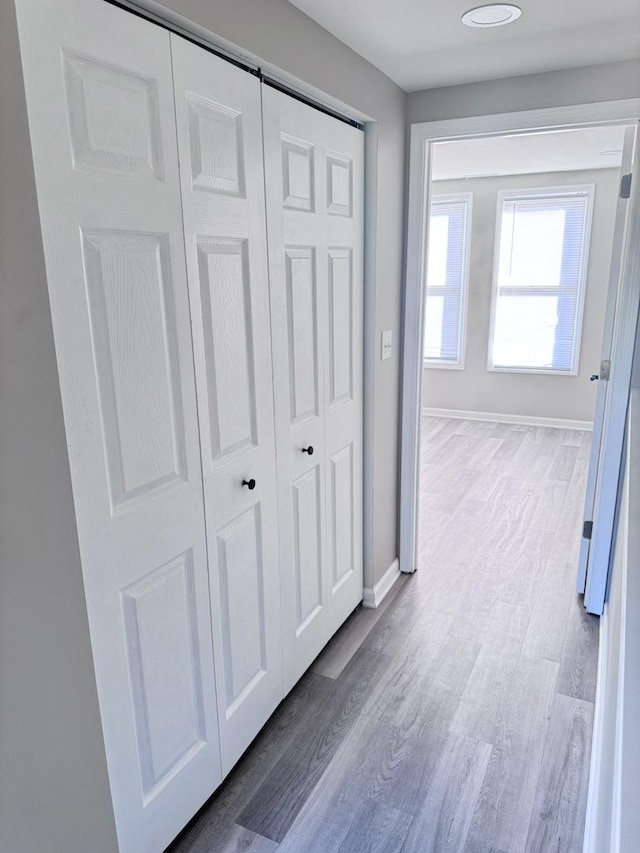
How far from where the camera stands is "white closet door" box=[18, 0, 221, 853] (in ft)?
3.44

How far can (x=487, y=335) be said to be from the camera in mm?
5883

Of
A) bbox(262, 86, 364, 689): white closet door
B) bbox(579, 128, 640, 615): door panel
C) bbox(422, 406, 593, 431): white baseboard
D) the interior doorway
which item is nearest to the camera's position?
bbox(262, 86, 364, 689): white closet door

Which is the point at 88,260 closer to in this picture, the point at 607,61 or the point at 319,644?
the point at 319,644

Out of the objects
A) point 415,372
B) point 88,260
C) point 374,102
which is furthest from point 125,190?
point 415,372

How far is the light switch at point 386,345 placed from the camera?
2496 millimetres

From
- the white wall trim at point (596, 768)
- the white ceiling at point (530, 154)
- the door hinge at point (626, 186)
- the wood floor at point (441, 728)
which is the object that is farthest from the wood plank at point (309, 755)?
the white ceiling at point (530, 154)

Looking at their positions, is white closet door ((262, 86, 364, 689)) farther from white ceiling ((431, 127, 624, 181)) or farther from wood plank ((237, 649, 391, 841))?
white ceiling ((431, 127, 624, 181))

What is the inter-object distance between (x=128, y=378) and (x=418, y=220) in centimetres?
175

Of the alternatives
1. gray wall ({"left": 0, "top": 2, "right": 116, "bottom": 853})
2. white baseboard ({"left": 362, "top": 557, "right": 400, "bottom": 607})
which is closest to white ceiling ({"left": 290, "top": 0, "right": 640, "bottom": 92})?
gray wall ({"left": 0, "top": 2, "right": 116, "bottom": 853})

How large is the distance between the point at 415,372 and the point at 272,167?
4.27 ft

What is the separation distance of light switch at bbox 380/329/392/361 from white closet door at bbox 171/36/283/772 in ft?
2.84

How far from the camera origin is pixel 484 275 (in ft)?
18.9

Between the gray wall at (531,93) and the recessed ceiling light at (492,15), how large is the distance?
0.54 meters

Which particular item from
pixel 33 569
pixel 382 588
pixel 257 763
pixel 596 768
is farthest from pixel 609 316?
pixel 33 569
